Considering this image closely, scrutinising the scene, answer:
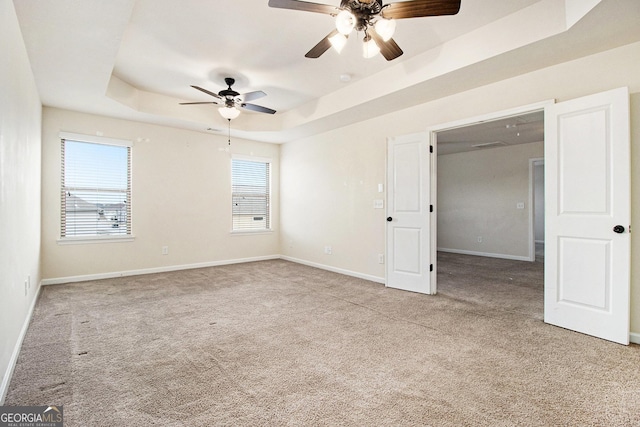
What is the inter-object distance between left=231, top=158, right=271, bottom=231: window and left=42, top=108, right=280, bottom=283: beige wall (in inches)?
6.6

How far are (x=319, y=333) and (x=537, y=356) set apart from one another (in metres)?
1.75

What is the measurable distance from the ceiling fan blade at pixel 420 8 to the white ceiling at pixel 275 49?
0.74 metres

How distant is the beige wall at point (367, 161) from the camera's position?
9.07 ft

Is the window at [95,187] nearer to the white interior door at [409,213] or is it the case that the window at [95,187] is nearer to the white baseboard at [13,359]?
the white baseboard at [13,359]

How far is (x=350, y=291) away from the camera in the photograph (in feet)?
14.2

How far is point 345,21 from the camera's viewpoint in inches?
88.2

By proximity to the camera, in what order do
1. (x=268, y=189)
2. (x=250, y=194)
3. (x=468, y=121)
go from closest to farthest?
1. (x=468, y=121)
2. (x=250, y=194)
3. (x=268, y=189)

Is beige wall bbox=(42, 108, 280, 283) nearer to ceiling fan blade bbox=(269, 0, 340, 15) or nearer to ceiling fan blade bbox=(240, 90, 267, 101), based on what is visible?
ceiling fan blade bbox=(240, 90, 267, 101)

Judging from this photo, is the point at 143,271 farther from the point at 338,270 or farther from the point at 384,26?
the point at 384,26

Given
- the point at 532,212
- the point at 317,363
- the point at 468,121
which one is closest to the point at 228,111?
the point at 468,121

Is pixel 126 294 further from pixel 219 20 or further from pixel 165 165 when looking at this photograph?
pixel 219 20

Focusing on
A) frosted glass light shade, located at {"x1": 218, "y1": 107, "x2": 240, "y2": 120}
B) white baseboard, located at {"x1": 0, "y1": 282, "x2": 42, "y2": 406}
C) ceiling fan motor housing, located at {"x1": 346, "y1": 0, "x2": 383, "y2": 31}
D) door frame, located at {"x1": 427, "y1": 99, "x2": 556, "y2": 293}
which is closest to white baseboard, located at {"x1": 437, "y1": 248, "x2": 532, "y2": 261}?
door frame, located at {"x1": 427, "y1": 99, "x2": 556, "y2": 293}

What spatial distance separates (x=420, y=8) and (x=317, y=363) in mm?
2622

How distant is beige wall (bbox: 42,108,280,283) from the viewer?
4605mm
